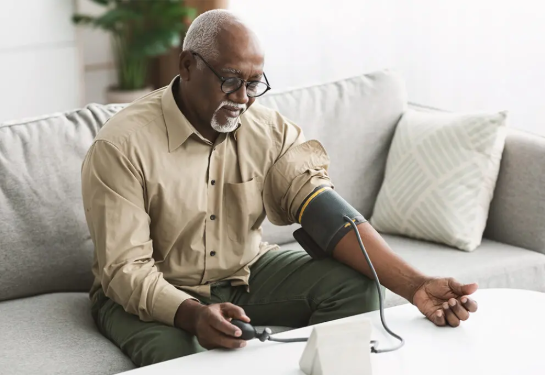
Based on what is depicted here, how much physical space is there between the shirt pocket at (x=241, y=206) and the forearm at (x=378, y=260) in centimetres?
24

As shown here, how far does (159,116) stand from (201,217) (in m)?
0.26

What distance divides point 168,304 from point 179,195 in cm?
28

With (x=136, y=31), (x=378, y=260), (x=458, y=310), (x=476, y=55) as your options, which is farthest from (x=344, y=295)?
(x=136, y=31)

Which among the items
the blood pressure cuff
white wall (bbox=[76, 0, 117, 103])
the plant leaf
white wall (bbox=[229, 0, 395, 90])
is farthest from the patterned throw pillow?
white wall (bbox=[76, 0, 117, 103])

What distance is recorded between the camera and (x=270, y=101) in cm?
242

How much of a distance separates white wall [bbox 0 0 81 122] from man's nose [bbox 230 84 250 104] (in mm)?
2570

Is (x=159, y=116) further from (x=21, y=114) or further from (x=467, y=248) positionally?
(x=21, y=114)

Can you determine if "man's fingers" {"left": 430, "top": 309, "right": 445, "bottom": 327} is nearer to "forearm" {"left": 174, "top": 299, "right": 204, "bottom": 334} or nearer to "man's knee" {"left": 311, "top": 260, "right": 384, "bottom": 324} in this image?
"man's knee" {"left": 311, "top": 260, "right": 384, "bottom": 324}

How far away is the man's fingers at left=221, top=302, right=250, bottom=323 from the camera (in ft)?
4.91

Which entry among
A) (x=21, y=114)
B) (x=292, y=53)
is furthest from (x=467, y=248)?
(x=21, y=114)

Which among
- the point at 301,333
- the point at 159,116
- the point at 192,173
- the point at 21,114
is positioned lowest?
the point at 21,114

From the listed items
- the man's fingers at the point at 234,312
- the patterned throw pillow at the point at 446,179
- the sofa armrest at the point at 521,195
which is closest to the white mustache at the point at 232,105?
the man's fingers at the point at 234,312

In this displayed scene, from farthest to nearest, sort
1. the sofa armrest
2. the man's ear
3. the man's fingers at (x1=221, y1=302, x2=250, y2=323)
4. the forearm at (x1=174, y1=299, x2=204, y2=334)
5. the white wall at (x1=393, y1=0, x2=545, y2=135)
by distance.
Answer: the white wall at (x1=393, y1=0, x2=545, y2=135) < the sofa armrest < the man's ear < the forearm at (x1=174, y1=299, x2=204, y2=334) < the man's fingers at (x1=221, y1=302, x2=250, y2=323)

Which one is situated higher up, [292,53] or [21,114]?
[292,53]
